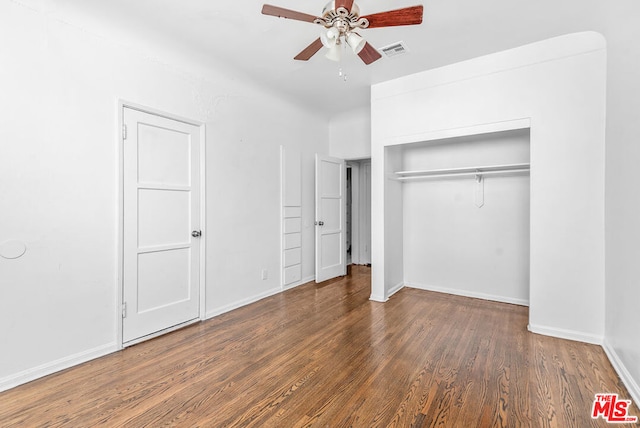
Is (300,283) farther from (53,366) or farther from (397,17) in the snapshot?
(397,17)

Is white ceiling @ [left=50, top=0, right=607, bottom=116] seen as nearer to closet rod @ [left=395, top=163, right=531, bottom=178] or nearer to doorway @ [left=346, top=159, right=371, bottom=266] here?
closet rod @ [left=395, top=163, right=531, bottom=178]

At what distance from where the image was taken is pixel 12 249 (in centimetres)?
212

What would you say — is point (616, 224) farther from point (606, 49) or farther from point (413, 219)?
point (413, 219)

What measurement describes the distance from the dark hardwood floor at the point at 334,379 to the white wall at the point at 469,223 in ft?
2.27

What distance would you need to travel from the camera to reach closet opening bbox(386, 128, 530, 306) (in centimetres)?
369

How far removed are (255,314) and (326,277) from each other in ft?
5.68

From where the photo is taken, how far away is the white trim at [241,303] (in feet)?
11.4

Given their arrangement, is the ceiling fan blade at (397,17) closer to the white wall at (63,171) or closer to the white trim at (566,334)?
the white wall at (63,171)

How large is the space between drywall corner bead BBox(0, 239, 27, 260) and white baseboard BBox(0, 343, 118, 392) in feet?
2.72

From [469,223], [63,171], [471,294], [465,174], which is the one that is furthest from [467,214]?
[63,171]

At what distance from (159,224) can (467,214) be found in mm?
3732

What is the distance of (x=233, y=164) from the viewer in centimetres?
373

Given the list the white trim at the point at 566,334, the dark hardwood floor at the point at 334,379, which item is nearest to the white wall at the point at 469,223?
the dark hardwood floor at the point at 334,379

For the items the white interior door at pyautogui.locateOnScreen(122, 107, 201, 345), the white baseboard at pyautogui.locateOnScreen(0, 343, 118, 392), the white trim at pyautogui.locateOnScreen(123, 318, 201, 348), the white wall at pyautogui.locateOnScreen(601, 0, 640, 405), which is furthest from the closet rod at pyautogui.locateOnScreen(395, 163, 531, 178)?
the white baseboard at pyautogui.locateOnScreen(0, 343, 118, 392)
